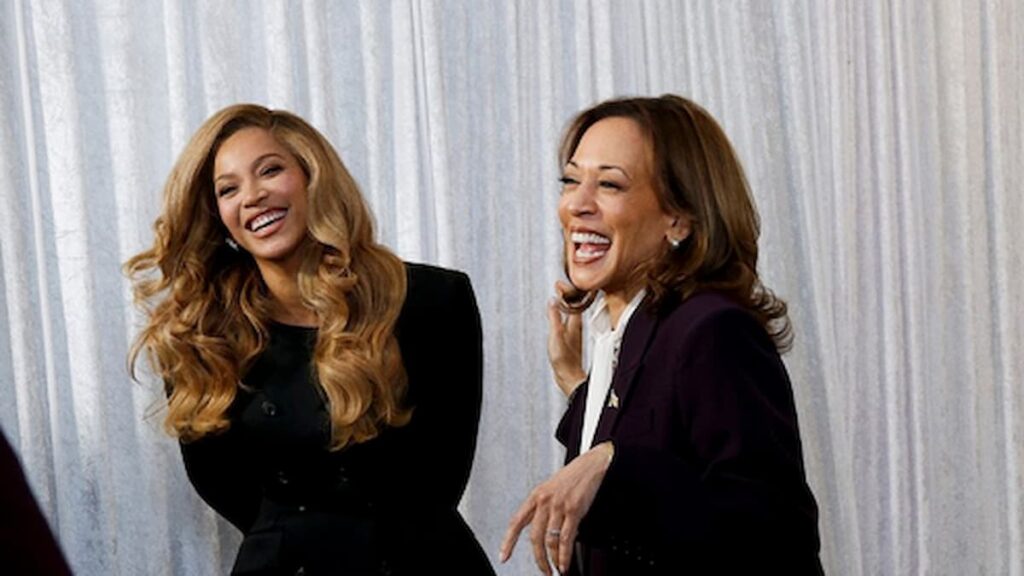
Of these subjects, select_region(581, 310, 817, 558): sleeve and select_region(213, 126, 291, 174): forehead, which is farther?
select_region(213, 126, 291, 174): forehead

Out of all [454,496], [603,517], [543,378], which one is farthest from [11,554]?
[543,378]

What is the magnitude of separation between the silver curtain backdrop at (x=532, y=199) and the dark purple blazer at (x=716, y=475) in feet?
4.58

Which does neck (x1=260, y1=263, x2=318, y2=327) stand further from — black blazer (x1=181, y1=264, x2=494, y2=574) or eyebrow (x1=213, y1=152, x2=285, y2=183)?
eyebrow (x1=213, y1=152, x2=285, y2=183)

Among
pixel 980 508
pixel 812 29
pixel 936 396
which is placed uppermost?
pixel 812 29

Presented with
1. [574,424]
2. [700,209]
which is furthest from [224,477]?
[700,209]

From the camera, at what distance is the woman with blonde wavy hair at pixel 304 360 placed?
2.93 m

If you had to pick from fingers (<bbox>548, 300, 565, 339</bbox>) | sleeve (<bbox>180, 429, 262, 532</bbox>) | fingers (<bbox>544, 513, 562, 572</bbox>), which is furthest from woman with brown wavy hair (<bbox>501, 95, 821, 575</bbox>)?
sleeve (<bbox>180, 429, 262, 532</bbox>)

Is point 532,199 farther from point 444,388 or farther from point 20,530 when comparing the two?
point 20,530

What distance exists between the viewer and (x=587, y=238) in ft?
7.65

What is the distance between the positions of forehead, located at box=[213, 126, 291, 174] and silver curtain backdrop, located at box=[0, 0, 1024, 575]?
0.25 m

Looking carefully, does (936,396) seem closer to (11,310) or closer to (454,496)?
(454,496)

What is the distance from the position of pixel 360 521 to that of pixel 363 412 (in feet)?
0.63

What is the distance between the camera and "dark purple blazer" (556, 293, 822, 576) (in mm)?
1977

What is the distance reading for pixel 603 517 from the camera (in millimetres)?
1978
